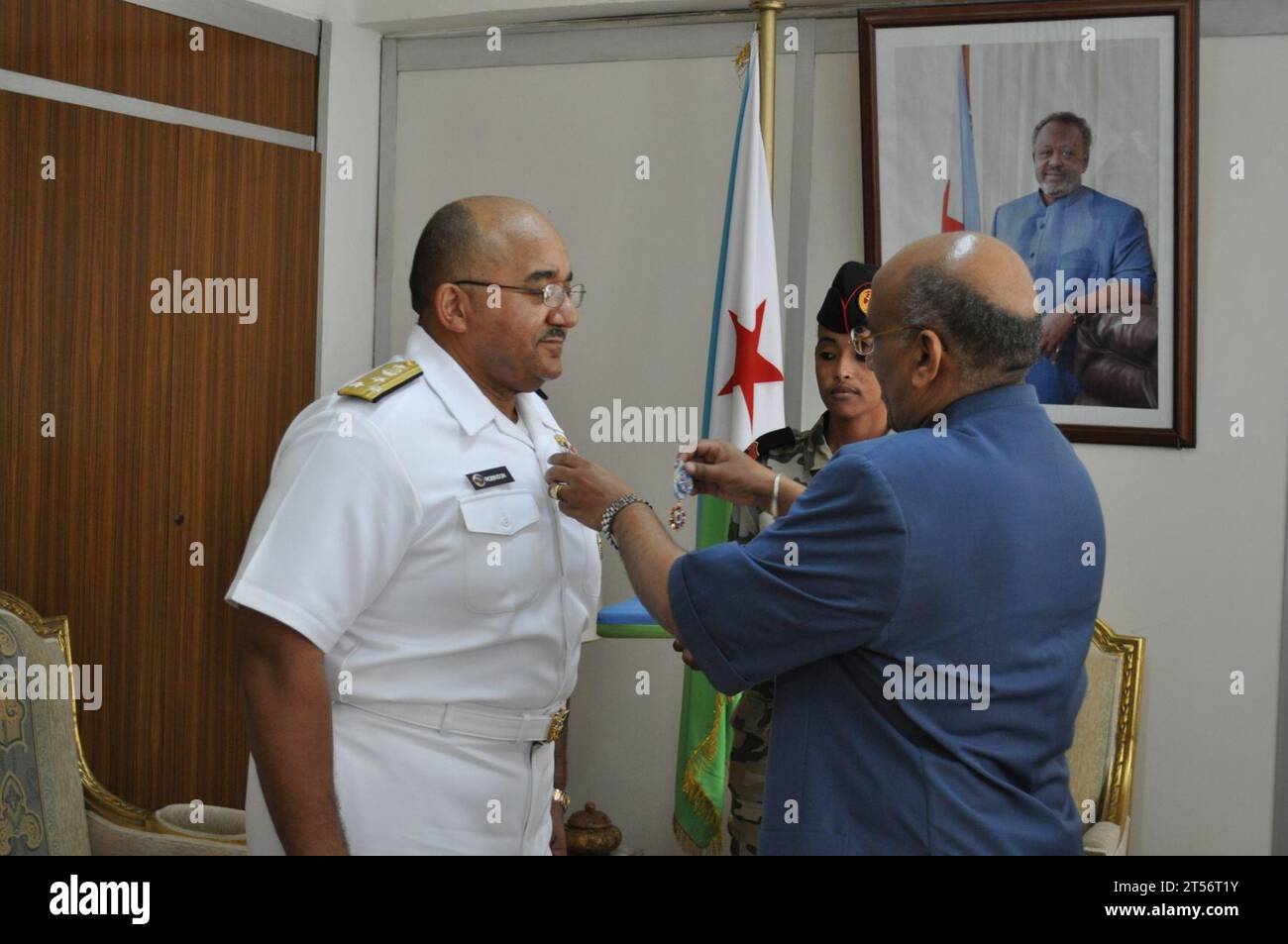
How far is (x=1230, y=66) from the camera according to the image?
126 inches

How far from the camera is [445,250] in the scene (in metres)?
1.87

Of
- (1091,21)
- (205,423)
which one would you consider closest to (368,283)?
(205,423)

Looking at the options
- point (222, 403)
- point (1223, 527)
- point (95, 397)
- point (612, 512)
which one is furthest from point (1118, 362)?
point (95, 397)

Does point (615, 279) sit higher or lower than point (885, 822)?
higher

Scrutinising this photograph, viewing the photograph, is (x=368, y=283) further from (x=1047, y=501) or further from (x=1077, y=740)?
(x=1047, y=501)

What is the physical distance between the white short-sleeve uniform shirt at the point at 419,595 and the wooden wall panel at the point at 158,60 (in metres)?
1.85

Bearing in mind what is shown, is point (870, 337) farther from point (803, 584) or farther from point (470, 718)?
point (470, 718)

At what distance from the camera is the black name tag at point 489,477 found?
1752 mm

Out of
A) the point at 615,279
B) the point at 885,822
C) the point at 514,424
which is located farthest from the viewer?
the point at 615,279

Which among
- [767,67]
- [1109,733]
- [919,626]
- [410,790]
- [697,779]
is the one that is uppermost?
[767,67]

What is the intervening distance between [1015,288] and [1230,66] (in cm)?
206

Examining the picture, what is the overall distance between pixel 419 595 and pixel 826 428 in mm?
1291

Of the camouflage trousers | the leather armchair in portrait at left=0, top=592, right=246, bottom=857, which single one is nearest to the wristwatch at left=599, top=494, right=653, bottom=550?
the camouflage trousers

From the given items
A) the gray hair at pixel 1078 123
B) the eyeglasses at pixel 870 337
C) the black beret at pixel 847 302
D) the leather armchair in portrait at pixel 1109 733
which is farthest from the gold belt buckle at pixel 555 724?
the gray hair at pixel 1078 123
